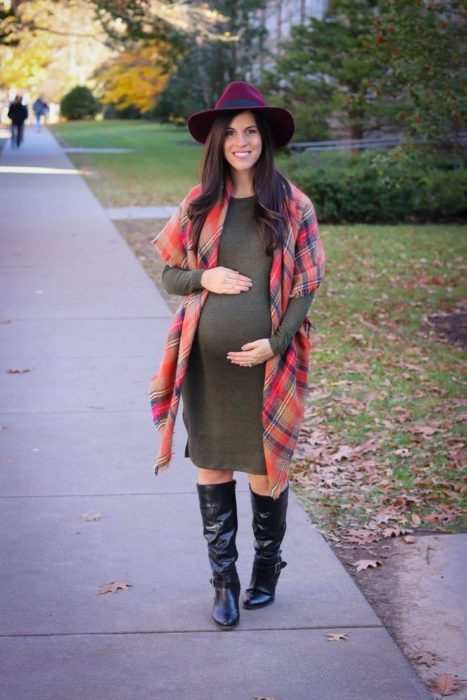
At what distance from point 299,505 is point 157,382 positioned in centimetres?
178

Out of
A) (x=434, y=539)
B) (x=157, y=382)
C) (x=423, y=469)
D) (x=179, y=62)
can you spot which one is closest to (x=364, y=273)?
(x=423, y=469)

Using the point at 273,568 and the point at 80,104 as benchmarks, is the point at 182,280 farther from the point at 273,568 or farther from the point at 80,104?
the point at 80,104

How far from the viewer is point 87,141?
42.1m

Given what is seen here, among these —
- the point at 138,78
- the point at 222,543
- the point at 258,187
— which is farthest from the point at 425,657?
the point at 138,78

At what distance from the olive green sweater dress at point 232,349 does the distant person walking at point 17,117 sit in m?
33.4

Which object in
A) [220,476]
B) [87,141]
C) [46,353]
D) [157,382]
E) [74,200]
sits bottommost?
[87,141]

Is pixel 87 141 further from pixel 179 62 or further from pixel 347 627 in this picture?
pixel 347 627

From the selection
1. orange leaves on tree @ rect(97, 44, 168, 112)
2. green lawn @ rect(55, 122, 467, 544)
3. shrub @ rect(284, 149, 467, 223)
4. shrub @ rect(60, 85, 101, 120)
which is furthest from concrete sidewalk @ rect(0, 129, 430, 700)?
shrub @ rect(60, 85, 101, 120)

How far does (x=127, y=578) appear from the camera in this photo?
4648mm

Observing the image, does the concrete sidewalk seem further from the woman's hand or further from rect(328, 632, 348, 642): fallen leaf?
the woman's hand

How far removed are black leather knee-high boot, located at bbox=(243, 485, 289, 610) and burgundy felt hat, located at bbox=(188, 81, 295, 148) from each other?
1.37 m

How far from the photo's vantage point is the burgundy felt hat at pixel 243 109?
156 inches

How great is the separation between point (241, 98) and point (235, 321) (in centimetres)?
81

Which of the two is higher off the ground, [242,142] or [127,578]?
[242,142]
